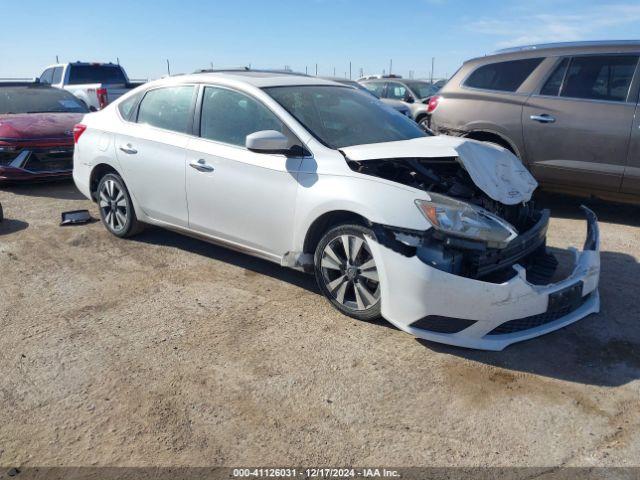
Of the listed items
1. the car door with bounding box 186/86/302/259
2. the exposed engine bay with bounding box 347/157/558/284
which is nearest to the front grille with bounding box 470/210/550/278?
the exposed engine bay with bounding box 347/157/558/284

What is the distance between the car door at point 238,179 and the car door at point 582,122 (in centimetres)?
351

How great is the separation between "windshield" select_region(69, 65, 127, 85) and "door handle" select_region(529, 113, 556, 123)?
11783 millimetres

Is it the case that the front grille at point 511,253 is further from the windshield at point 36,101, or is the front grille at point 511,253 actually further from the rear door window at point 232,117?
the windshield at point 36,101

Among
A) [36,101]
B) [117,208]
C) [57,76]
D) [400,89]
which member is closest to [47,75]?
[57,76]

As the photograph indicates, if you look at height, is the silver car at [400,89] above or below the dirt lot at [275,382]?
above

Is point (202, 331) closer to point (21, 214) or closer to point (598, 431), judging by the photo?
point (598, 431)

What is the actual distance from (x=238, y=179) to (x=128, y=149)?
152 centimetres

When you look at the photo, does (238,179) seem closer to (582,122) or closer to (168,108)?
(168,108)

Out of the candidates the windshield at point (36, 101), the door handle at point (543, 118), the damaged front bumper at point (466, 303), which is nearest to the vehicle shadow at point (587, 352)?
the damaged front bumper at point (466, 303)

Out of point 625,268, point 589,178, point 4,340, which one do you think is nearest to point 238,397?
point 4,340

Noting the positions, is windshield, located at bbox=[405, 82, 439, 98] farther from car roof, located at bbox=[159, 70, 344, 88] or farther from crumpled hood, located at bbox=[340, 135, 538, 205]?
crumpled hood, located at bbox=[340, 135, 538, 205]

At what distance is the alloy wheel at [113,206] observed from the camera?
5.60 metres

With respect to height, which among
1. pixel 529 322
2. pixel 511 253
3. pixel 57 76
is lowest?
pixel 529 322

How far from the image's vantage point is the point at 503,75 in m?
6.85
